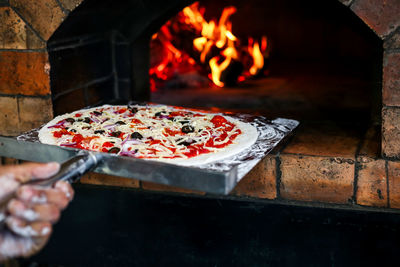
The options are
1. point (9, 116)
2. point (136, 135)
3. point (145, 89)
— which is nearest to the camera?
point (136, 135)

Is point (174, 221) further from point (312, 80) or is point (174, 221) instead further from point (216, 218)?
point (312, 80)

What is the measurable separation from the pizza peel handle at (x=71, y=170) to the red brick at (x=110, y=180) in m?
0.80

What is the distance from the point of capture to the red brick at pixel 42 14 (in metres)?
2.49

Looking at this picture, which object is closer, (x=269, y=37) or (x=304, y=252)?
(x=304, y=252)

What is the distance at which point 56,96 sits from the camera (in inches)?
105

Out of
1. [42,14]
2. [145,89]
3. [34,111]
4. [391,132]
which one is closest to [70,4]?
[42,14]

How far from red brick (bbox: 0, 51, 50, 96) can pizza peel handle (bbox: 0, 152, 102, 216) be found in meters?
1.04

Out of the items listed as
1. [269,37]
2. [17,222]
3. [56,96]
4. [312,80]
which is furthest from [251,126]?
[269,37]

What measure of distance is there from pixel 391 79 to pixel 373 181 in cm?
47

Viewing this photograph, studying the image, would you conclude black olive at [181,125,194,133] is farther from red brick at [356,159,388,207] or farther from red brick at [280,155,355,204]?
red brick at [356,159,388,207]

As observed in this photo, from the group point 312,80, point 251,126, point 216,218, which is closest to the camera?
point 251,126

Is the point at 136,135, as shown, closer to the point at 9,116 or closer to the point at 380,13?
the point at 9,116

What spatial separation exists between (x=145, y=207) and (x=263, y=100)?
Answer: 1.32 meters

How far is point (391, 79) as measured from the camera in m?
2.08
